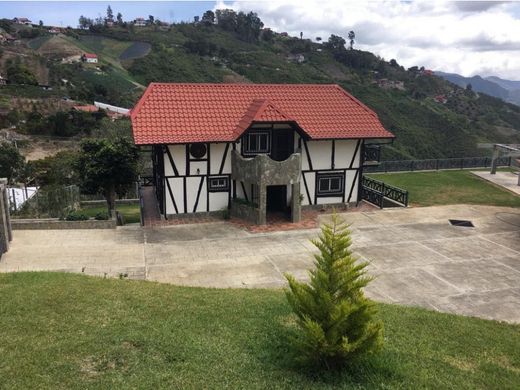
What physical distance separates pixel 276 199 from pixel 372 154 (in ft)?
20.7

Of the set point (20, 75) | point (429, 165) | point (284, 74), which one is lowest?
point (429, 165)

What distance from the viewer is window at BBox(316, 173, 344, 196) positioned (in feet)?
78.8

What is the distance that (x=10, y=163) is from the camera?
3534 centimetres

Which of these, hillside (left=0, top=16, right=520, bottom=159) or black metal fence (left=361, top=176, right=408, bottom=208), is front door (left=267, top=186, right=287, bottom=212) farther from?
hillside (left=0, top=16, right=520, bottom=159)

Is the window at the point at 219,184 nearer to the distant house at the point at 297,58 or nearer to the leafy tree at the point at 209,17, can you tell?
the distant house at the point at 297,58

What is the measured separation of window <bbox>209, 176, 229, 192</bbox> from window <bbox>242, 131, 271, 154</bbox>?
67.6 inches

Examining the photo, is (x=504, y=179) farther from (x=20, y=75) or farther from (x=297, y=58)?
(x=297, y=58)

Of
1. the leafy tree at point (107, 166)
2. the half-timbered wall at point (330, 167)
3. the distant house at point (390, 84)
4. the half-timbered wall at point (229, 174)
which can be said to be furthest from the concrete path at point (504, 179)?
the distant house at point (390, 84)

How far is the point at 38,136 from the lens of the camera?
188ft

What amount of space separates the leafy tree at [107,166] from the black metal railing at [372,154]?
12.6m

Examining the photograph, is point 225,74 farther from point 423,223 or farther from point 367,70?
point 423,223

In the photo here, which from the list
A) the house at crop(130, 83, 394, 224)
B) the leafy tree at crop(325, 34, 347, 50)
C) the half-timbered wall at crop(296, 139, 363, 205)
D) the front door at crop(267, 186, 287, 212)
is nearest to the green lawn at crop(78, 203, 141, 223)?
the house at crop(130, 83, 394, 224)

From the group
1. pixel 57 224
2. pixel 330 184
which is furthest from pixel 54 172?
pixel 330 184

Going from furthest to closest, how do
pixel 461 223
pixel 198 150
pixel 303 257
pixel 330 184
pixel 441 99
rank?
pixel 441 99 → pixel 330 184 → pixel 461 223 → pixel 198 150 → pixel 303 257
